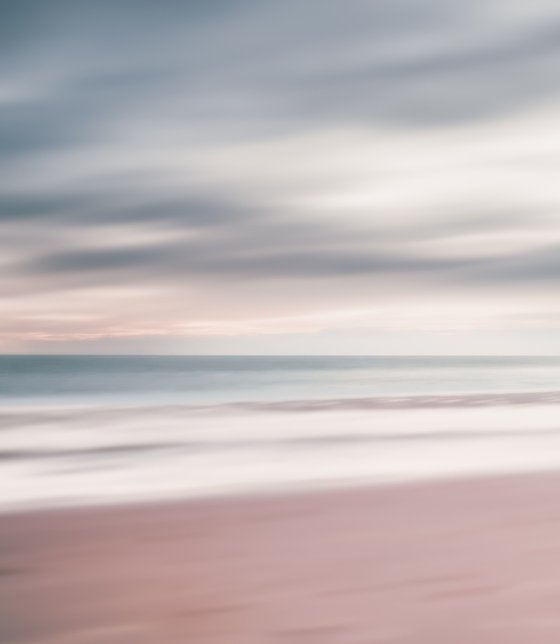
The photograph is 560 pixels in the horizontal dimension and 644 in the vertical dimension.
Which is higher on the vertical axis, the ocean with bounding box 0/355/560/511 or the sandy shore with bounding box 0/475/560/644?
the sandy shore with bounding box 0/475/560/644

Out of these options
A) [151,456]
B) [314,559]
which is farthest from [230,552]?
[151,456]

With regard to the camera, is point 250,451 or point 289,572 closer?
point 289,572

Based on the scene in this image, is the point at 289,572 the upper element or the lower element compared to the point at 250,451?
upper

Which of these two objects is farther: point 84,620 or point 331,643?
point 84,620

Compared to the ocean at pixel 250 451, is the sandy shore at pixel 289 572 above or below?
above

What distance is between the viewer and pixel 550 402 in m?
20.0

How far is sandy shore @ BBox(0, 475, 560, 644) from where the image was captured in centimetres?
319

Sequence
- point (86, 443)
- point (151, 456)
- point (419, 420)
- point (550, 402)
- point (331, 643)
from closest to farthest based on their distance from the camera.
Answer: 1. point (331, 643)
2. point (151, 456)
3. point (86, 443)
4. point (419, 420)
5. point (550, 402)

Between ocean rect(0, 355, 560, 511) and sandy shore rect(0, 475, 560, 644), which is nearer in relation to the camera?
sandy shore rect(0, 475, 560, 644)

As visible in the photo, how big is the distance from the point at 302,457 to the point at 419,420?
5959 millimetres

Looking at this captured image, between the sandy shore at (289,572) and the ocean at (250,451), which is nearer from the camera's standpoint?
the sandy shore at (289,572)

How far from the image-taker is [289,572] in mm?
4043

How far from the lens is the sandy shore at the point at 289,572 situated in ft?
10.5

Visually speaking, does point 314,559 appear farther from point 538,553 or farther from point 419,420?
point 419,420
